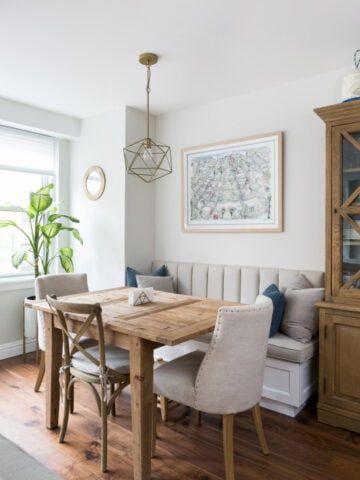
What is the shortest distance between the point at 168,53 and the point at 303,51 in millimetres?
948

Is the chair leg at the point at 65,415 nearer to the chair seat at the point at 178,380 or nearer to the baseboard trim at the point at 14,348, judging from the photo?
the chair seat at the point at 178,380

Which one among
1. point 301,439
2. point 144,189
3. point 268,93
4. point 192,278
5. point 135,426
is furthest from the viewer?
point 144,189

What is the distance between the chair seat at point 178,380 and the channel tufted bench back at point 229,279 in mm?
1208

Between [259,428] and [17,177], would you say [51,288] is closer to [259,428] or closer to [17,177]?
[17,177]

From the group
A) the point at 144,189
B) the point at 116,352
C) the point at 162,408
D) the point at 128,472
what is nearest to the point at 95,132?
the point at 144,189

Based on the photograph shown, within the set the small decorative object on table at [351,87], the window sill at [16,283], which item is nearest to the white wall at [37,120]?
the window sill at [16,283]

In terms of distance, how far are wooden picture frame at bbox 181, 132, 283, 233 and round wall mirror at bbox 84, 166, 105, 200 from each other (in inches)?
34.8

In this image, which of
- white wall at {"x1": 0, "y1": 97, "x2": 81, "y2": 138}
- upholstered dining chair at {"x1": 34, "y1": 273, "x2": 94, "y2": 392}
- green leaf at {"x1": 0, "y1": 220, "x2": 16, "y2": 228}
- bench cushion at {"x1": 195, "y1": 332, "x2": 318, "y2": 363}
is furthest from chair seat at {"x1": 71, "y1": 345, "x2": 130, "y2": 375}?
white wall at {"x1": 0, "y1": 97, "x2": 81, "y2": 138}

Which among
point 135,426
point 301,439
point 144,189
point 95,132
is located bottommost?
point 301,439

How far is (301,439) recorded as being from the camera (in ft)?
7.55

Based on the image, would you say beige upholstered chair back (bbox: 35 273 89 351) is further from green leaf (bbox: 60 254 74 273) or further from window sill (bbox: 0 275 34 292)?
window sill (bbox: 0 275 34 292)

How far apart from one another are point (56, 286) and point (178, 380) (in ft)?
5.11

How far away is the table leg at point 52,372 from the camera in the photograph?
2.41m

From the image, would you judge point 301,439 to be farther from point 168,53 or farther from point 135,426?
point 168,53
